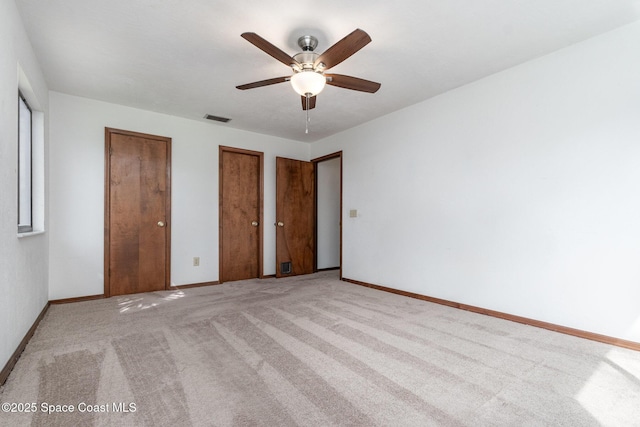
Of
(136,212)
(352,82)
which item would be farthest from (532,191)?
(136,212)

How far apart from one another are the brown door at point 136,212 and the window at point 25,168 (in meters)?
0.79

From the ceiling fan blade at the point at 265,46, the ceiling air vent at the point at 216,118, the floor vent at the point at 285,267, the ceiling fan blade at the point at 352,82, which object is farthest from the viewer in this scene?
the floor vent at the point at 285,267

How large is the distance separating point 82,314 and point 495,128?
4.63 metres

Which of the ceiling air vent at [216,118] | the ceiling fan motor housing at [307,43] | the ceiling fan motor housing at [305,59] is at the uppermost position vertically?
the ceiling fan motor housing at [307,43]

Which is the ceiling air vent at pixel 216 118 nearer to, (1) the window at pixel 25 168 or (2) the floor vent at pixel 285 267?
(1) the window at pixel 25 168

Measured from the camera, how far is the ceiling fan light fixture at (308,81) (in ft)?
7.76

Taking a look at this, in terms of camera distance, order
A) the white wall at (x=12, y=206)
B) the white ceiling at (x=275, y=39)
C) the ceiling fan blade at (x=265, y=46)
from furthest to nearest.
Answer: the white ceiling at (x=275, y=39)
the ceiling fan blade at (x=265, y=46)
the white wall at (x=12, y=206)

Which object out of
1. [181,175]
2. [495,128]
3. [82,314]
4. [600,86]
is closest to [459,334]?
[495,128]

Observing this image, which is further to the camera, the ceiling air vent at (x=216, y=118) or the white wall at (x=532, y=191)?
the ceiling air vent at (x=216, y=118)

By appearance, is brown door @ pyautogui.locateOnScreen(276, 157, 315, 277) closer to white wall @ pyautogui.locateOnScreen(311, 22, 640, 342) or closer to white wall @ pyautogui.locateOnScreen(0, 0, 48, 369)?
white wall @ pyautogui.locateOnScreen(311, 22, 640, 342)

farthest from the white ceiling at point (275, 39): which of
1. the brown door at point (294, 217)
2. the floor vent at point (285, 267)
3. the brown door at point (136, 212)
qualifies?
the floor vent at point (285, 267)

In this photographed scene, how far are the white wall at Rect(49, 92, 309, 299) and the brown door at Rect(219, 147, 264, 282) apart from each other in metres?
0.13

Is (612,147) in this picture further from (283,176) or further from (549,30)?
(283,176)

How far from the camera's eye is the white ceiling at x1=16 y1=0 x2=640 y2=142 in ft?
6.83
